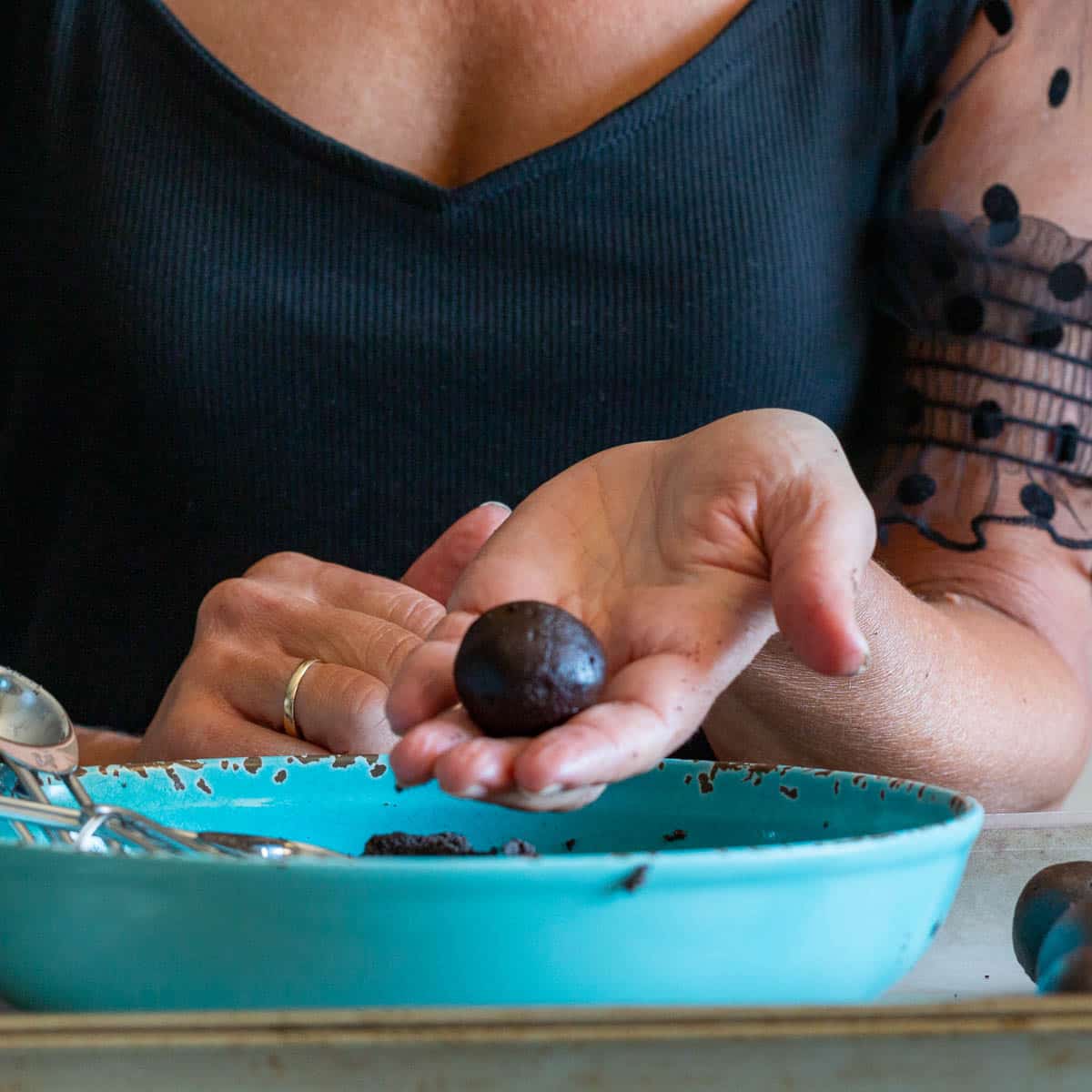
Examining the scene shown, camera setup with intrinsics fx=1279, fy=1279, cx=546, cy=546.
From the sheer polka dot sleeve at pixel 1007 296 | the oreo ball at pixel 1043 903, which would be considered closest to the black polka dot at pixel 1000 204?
the sheer polka dot sleeve at pixel 1007 296

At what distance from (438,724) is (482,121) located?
0.79 metres

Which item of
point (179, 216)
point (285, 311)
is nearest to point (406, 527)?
point (285, 311)

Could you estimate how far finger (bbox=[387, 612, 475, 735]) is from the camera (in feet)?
1.74

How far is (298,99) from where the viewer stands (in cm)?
112

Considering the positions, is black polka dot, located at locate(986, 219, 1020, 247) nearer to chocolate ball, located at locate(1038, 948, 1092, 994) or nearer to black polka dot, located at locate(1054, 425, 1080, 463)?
black polka dot, located at locate(1054, 425, 1080, 463)

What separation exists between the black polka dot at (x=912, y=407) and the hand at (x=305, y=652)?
1.63 ft

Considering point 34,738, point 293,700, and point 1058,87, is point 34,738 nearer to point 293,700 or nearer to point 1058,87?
point 293,700

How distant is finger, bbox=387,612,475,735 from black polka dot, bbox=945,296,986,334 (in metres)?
0.79

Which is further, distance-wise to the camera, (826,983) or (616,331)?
(616,331)

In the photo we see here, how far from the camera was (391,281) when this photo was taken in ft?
3.61

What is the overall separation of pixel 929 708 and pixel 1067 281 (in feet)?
1.53

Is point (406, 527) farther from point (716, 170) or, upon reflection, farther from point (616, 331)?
point (716, 170)

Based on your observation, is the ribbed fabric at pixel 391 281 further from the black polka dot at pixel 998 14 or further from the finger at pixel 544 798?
the finger at pixel 544 798

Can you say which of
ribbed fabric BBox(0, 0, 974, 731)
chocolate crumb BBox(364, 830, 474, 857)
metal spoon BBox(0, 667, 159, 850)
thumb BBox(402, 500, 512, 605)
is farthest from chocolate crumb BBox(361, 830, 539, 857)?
ribbed fabric BBox(0, 0, 974, 731)
